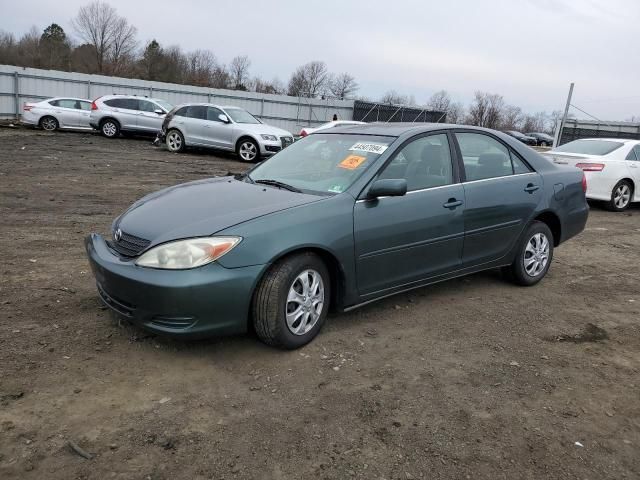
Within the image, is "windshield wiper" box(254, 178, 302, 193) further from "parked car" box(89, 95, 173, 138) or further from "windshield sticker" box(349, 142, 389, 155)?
"parked car" box(89, 95, 173, 138)

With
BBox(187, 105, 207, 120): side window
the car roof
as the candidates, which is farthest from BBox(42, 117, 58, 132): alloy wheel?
the car roof

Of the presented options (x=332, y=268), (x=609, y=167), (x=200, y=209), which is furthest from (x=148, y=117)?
(x=332, y=268)

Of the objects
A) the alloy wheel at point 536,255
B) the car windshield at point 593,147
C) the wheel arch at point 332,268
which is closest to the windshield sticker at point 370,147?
the wheel arch at point 332,268

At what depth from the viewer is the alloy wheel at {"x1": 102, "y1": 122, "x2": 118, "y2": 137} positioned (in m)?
19.3

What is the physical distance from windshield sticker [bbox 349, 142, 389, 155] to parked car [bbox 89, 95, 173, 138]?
16.8 metres

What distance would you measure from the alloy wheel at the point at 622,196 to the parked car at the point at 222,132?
8531 mm

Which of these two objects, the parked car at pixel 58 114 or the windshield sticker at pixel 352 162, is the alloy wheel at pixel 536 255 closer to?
the windshield sticker at pixel 352 162

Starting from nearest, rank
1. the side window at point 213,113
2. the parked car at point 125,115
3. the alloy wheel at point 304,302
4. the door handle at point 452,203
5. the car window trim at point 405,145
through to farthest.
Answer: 1. the alloy wheel at point 304,302
2. the car window trim at point 405,145
3. the door handle at point 452,203
4. the side window at point 213,113
5. the parked car at point 125,115

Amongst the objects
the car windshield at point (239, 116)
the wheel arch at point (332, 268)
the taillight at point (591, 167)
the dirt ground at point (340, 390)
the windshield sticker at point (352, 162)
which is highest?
the car windshield at point (239, 116)

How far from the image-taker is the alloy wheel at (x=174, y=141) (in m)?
16.2

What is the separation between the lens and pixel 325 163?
14.1 feet

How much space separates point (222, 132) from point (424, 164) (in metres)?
11.9

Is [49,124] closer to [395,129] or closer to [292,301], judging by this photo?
[395,129]

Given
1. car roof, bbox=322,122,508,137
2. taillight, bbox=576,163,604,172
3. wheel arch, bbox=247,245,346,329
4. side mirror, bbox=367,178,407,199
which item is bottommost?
wheel arch, bbox=247,245,346,329
